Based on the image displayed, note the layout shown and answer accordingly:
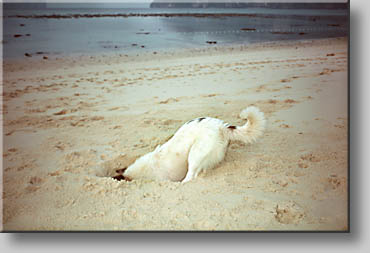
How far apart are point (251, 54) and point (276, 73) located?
1.47 feet

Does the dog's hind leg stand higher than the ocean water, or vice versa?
the ocean water

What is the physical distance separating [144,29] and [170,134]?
3.18ft

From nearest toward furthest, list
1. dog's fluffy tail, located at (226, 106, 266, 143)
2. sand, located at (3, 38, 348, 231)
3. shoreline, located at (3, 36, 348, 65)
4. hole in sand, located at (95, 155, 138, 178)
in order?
1. sand, located at (3, 38, 348, 231)
2. dog's fluffy tail, located at (226, 106, 266, 143)
3. hole in sand, located at (95, 155, 138, 178)
4. shoreline, located at (3, 36, 348, 65)

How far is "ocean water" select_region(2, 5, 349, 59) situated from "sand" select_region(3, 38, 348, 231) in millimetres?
109

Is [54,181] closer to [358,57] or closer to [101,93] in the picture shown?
[101,93]

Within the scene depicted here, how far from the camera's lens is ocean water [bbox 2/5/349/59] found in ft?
7.56

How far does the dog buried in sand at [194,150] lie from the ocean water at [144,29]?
36.6 inches

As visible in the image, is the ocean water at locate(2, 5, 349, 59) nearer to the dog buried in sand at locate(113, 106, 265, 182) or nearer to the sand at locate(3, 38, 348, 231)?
the sand at locate(3, 38, 348, 231)

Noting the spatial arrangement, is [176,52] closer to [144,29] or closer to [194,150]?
[144,29]

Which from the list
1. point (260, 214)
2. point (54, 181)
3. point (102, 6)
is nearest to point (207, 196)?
point (260, 214)

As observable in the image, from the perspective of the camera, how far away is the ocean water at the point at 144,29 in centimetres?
230

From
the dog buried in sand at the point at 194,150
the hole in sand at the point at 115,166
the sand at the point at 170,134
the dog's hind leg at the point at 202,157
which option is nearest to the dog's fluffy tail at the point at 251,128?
the dog buried in sand at the point at 194,150

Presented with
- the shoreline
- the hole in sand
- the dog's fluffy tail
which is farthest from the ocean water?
the hole in sand

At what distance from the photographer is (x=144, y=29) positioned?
101 inches
